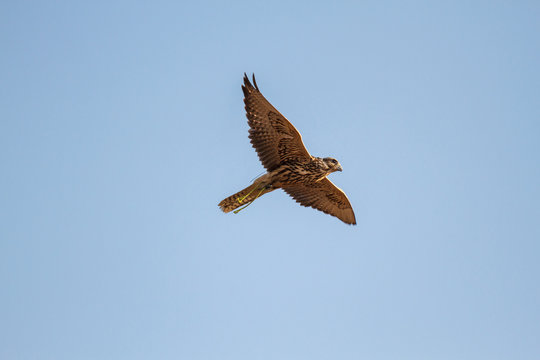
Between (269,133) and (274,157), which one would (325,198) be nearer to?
(274,157)

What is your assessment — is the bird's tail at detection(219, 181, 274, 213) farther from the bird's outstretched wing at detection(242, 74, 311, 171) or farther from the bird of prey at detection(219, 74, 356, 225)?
the bird's outstretched wing at detection(242, 74, 311, 171)

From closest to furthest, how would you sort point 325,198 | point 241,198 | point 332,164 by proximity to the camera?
1. point 241,198
2. point 332,164
3. point 325,198

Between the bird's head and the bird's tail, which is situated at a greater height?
the bird's head

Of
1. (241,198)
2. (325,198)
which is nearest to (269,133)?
(241,198)

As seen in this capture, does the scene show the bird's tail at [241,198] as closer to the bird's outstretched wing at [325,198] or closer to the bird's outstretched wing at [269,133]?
the bird's outstretched wing at [269,133]

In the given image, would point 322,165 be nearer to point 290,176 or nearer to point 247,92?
point 290,176

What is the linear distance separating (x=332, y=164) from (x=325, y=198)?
1682mm

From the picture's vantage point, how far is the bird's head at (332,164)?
14.0m

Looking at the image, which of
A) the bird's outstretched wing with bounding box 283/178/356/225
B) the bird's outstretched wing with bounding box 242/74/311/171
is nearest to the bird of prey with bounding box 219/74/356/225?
the bird's outstretched wing with bounding box 242/74/311/171

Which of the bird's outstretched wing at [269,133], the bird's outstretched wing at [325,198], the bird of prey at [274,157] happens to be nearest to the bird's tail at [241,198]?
the bird of prey at [274,157]

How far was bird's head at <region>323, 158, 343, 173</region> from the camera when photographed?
552 inches

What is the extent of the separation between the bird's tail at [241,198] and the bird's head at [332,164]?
1525mm

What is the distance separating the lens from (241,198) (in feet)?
45.1

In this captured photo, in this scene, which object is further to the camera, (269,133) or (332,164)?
(332,164)
